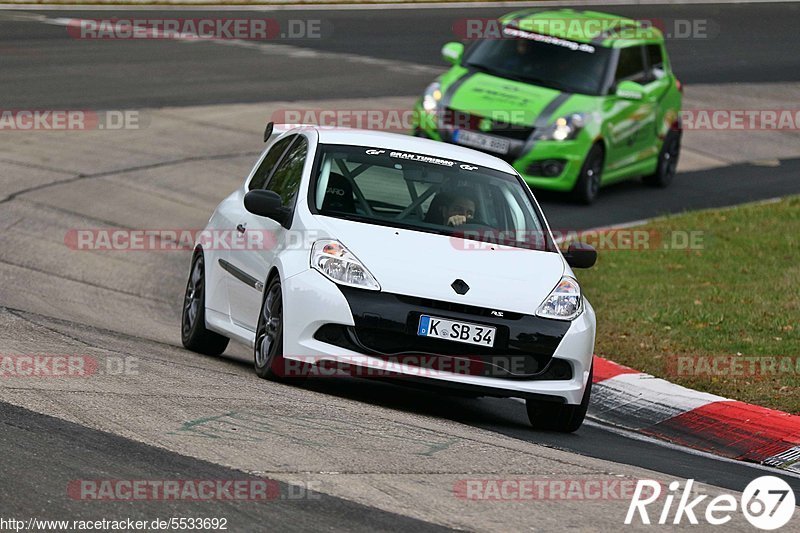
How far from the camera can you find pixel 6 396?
732 cm

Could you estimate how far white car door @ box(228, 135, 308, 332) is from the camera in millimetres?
9258

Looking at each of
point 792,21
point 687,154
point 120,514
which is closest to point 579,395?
point 120,514

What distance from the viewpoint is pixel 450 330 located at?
8.41m

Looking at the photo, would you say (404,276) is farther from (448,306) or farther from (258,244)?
(258,244)

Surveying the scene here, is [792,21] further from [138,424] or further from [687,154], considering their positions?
[138,424]

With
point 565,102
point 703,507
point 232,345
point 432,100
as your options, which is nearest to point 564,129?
point 565,102

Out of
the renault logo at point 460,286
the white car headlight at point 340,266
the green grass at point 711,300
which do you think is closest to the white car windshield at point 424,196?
the white car headlight at point 340,266

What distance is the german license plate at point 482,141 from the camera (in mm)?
17312

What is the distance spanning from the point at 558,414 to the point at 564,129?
8886mm

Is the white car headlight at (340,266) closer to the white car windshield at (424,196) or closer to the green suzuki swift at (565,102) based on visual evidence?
the white car windshield at (424,196)

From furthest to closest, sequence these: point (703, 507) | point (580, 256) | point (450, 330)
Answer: point (580, 256) < point (450, 330) < point (703, 507)

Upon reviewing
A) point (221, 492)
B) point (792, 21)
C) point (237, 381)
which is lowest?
point (792, 21)

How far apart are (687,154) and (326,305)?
14733 mm

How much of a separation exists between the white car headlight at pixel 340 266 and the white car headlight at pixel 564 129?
29.6 ft
